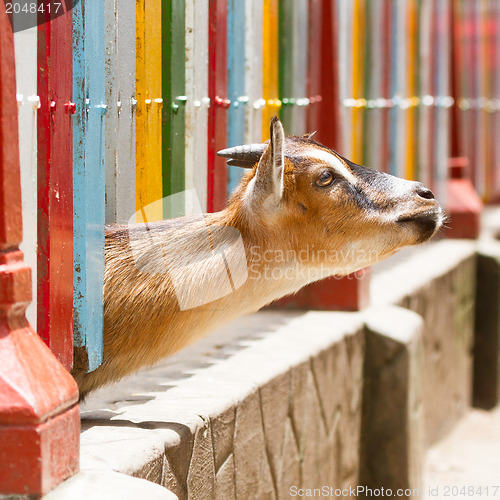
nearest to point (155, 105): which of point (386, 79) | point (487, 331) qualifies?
point (386, 79)

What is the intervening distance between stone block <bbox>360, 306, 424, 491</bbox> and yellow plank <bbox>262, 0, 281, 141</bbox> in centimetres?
132

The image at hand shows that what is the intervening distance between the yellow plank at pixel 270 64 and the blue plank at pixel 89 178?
1.63 metres

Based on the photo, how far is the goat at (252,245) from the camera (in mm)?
3668

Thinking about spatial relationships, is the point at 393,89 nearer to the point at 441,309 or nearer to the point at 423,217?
the point at 441,309

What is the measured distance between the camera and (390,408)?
5426 millimetres

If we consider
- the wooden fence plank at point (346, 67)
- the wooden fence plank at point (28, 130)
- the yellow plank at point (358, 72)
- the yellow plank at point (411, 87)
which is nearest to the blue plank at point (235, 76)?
the wooden fence plank at point (346, 67)

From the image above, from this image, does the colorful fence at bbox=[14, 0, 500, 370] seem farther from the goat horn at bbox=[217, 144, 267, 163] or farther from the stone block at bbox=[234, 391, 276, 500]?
the stone block at bbox=[234, 391, 276, 500]

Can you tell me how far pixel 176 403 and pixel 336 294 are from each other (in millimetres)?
2144

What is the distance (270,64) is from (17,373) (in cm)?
290

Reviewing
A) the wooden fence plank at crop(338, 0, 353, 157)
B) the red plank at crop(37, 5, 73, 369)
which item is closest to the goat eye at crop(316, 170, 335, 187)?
the red plank at crop(37, 5, 73, 369)

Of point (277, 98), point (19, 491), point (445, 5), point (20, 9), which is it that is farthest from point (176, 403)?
point (445, 5)

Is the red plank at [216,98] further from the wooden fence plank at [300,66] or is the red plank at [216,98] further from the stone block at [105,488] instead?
the stone block at [105,488]

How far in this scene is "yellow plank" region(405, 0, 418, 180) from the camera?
7.99 m

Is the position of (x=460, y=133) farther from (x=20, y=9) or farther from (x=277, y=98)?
(x=20, y=9)
